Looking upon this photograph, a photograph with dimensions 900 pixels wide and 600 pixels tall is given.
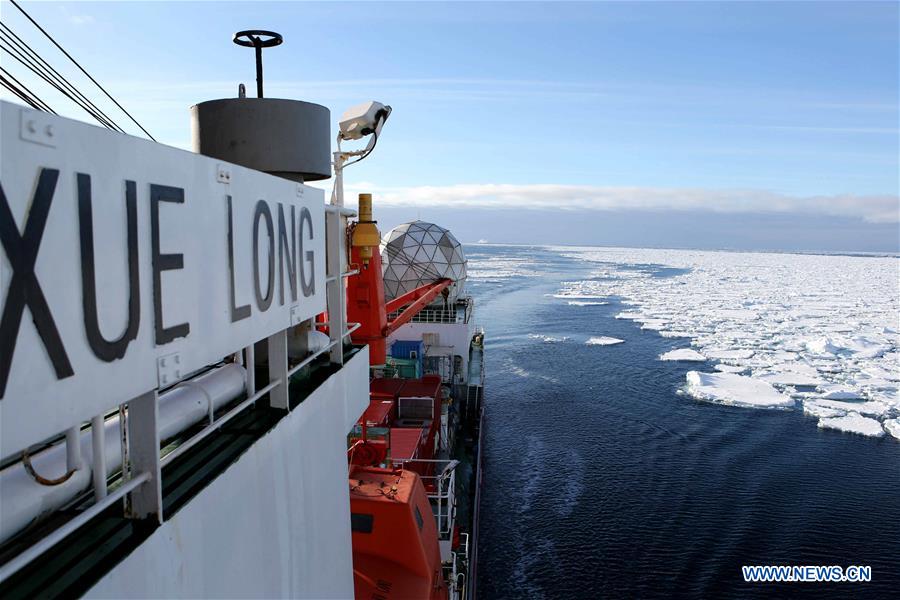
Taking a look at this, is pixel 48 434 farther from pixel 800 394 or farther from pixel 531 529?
pixel 800 394

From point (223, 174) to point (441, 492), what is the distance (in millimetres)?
11492

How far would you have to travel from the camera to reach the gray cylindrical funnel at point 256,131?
14.2ft

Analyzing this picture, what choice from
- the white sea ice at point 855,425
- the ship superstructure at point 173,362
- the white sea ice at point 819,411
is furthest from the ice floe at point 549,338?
the ship superstructure at point 173,362

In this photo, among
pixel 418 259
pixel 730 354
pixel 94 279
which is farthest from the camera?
pixel 730 354

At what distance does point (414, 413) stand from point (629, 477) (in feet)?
22.2

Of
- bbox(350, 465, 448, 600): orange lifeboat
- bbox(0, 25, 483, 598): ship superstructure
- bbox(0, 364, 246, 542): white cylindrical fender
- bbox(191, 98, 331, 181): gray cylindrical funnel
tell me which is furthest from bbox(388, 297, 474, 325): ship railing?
bbox(0, 364, 246, 542): white cylindrical fender

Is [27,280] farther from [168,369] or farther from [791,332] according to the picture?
[791,332]

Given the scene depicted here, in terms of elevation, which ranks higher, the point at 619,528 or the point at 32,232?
the point at 32,232

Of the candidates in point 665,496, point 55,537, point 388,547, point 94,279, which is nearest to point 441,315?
point 665,496

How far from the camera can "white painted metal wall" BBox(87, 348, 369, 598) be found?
7.99ft

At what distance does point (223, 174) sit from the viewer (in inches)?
111

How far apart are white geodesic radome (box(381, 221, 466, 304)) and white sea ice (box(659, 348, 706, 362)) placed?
41.3 ft

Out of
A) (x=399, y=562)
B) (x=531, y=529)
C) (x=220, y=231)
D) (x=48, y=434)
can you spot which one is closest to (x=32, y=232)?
(x=48, y=434)

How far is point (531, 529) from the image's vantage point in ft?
53.4
